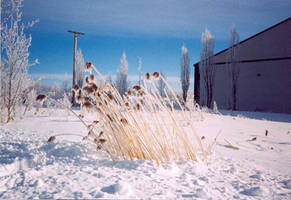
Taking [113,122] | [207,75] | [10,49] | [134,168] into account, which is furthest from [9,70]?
[207,75]

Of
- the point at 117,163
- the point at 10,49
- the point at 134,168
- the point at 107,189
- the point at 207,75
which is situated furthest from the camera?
the point at 207,75

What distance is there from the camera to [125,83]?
862 inches

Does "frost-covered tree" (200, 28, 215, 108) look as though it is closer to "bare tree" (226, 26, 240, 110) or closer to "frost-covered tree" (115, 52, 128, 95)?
"bare tree" (226, 26, 240, 110)

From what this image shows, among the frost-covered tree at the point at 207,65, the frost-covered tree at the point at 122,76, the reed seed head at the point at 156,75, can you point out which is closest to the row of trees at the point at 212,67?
the frost-covered tree at the point at 207,65

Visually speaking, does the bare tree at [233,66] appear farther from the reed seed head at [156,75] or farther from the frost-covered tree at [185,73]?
the reed seed head at [156,75]

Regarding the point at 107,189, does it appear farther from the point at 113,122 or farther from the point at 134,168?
the point at 113,122

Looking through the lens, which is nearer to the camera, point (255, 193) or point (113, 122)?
point (255, 193)

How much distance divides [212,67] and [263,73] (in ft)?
11.2

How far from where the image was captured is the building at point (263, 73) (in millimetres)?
12219

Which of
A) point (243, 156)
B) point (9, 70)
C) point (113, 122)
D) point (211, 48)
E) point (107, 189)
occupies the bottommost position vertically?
point (243, 156)

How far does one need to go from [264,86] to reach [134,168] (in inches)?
551

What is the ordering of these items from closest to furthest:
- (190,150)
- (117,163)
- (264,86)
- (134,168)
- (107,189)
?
1. (107,189)
2. (134,168)
3. (117,163)
4. (190,150)
5. (264,86)

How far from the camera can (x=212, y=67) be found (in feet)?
49.0

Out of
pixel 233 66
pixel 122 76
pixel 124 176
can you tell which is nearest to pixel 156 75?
pixel 124 176
